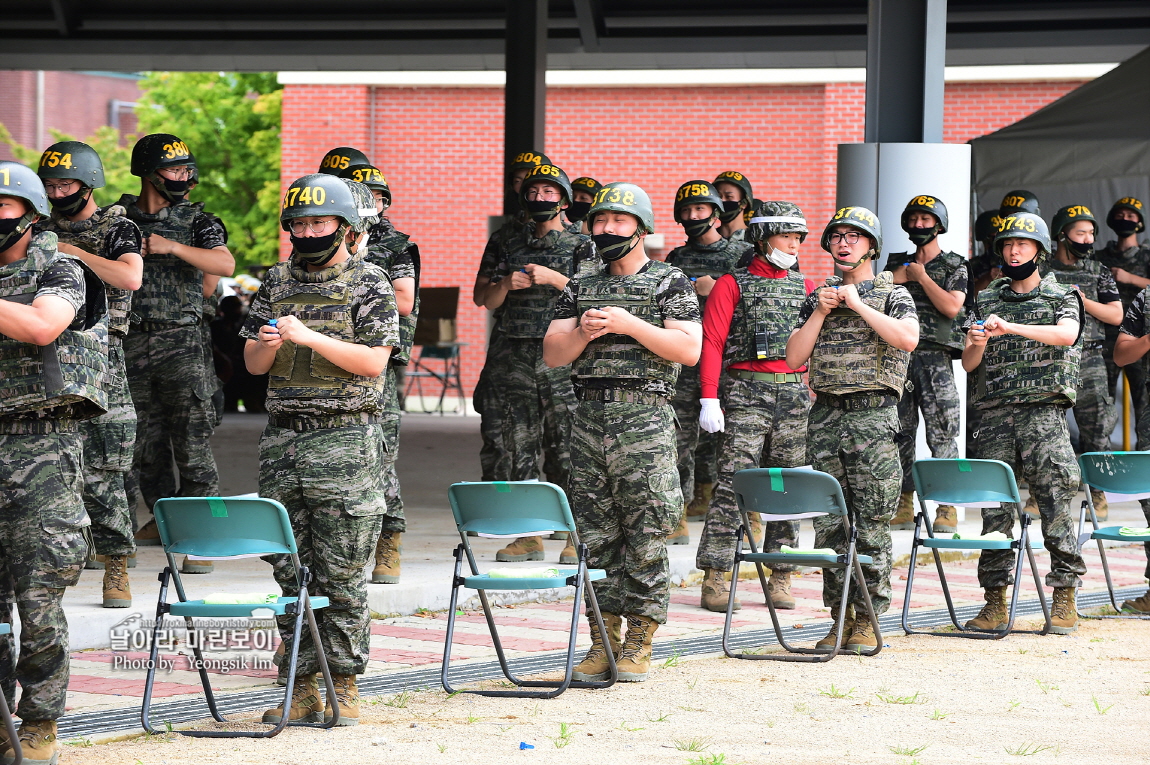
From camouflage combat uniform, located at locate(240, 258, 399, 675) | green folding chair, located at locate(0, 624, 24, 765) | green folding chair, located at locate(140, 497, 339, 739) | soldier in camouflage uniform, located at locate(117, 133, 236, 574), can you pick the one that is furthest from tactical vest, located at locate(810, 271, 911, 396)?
green folding chair, located at locate(0, 624, 24, 765)

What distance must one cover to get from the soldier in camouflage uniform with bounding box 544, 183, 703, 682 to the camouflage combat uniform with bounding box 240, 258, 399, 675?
112 centimetres

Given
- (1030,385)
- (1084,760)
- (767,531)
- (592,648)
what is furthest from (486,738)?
(1030,385)

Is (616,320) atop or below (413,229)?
below

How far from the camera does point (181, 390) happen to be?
831 centimetres

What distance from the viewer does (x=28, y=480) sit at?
489 centimetres

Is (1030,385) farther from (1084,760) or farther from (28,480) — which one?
(28,480)

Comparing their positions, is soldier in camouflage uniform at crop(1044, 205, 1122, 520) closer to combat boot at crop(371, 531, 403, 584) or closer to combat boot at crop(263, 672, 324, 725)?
combat boot at crop(371, 531, 403, 584)

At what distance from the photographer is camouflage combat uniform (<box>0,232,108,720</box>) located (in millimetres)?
4875

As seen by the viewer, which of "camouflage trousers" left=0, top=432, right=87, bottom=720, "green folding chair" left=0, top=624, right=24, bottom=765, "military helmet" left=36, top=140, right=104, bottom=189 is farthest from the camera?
"military helmet" left=36, top=140, right=104, bottom=189

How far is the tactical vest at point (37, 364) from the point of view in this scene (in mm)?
4883

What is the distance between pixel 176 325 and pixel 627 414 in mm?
3078

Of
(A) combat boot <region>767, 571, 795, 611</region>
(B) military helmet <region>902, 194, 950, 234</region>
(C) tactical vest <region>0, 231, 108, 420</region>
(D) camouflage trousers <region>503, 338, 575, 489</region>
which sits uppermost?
(B) military helmet <region>902, 194, 950, 234</region>

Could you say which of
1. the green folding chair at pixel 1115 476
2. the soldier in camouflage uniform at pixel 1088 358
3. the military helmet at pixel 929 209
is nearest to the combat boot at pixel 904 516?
the soldier in camouflage uniform at pixel 1088 358

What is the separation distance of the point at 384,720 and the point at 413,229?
2114 centimetres
